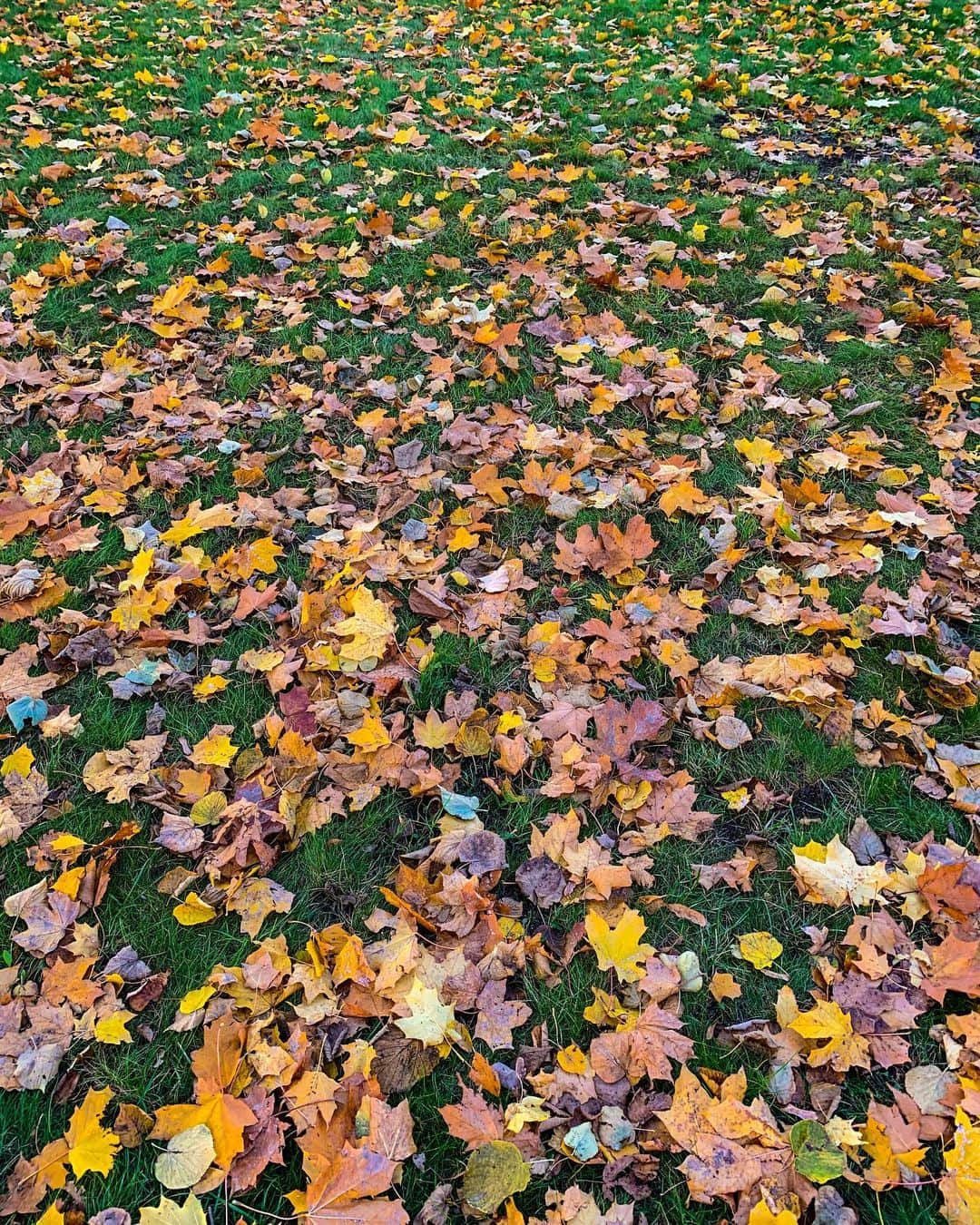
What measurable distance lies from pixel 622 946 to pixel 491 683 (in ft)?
3.01

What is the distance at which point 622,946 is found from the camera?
2.01 meters

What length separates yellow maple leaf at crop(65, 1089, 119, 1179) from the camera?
1703mm

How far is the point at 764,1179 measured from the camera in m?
1.65

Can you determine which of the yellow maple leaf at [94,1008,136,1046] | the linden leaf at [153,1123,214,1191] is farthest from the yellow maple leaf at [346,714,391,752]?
the linden leaf at [153,1123,214,1191]

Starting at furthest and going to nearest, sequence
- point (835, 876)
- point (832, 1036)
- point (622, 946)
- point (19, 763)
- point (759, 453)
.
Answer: point (759, 453), point (19, 763), point (835, 876), point (622, 946), point (832, 1036)

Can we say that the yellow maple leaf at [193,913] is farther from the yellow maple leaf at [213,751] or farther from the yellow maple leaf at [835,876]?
the yellow maple leaf at [835,876]

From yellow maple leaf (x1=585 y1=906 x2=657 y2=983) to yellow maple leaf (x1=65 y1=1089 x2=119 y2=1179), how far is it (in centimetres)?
114

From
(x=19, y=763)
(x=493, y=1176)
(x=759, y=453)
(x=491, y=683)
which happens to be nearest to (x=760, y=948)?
(x=493, y=1176)

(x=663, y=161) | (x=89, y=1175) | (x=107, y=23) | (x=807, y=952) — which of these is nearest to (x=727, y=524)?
(x=807, y=952)

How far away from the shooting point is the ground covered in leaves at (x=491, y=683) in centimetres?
176

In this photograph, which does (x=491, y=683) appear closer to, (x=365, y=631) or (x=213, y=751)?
(x=365, y=631)

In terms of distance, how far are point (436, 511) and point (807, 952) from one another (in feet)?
6.40

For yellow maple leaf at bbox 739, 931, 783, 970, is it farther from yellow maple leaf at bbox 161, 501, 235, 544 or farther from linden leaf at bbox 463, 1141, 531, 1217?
yellow maple leaf at bbox 161, 501, 235, 544

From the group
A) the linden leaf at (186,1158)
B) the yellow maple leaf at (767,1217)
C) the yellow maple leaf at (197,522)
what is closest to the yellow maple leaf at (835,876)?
the yellow maple leaf at (767,1217)
